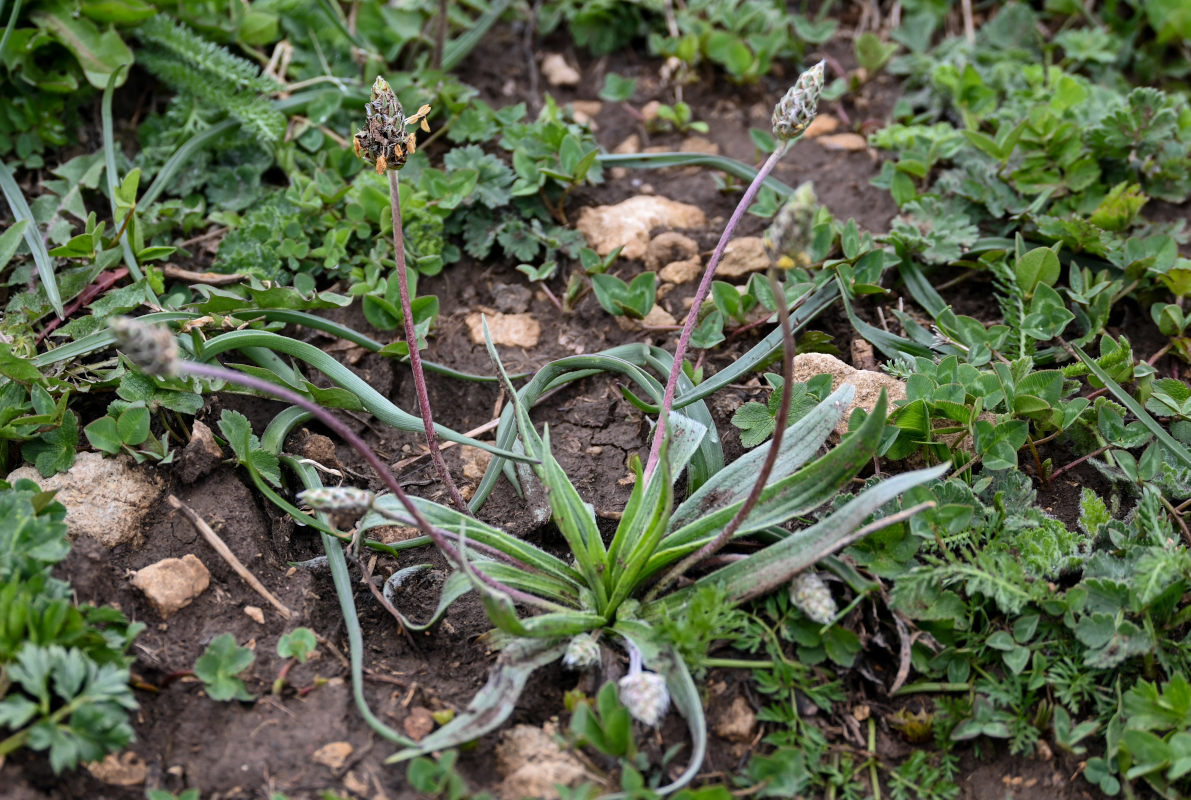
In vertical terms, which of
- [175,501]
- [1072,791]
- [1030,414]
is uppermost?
[1030,414]

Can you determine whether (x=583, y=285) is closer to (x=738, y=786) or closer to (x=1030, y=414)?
(x=1030, y=414)

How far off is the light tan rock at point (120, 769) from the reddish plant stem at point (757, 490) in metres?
1.08

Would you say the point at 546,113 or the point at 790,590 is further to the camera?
the point at 546,113

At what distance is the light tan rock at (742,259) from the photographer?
3.02 meters

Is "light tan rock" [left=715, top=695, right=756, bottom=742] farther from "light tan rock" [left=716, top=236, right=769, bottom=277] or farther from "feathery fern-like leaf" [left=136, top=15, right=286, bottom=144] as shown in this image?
"feathery fern-like leaf" [left=136, top=15, right=286, bottom=144]

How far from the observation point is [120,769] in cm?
181

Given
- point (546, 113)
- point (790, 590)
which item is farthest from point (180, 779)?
point (546, 113)

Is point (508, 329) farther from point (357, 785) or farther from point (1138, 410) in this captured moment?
point (1138, 410)

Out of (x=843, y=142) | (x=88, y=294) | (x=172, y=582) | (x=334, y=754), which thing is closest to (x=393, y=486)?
(x=334, y=754)

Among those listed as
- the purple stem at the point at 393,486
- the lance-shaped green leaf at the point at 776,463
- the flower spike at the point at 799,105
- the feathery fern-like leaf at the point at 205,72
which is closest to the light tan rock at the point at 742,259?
the lance-shaped green leaf at the point at 776,463

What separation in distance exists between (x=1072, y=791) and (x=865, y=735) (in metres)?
0.43

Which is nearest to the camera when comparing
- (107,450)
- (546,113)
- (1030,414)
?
(107,450)

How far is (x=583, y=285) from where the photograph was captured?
3.04 meters

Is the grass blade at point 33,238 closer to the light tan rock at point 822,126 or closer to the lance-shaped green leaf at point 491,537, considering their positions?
the lance-shaped green leaf at point 491,537
